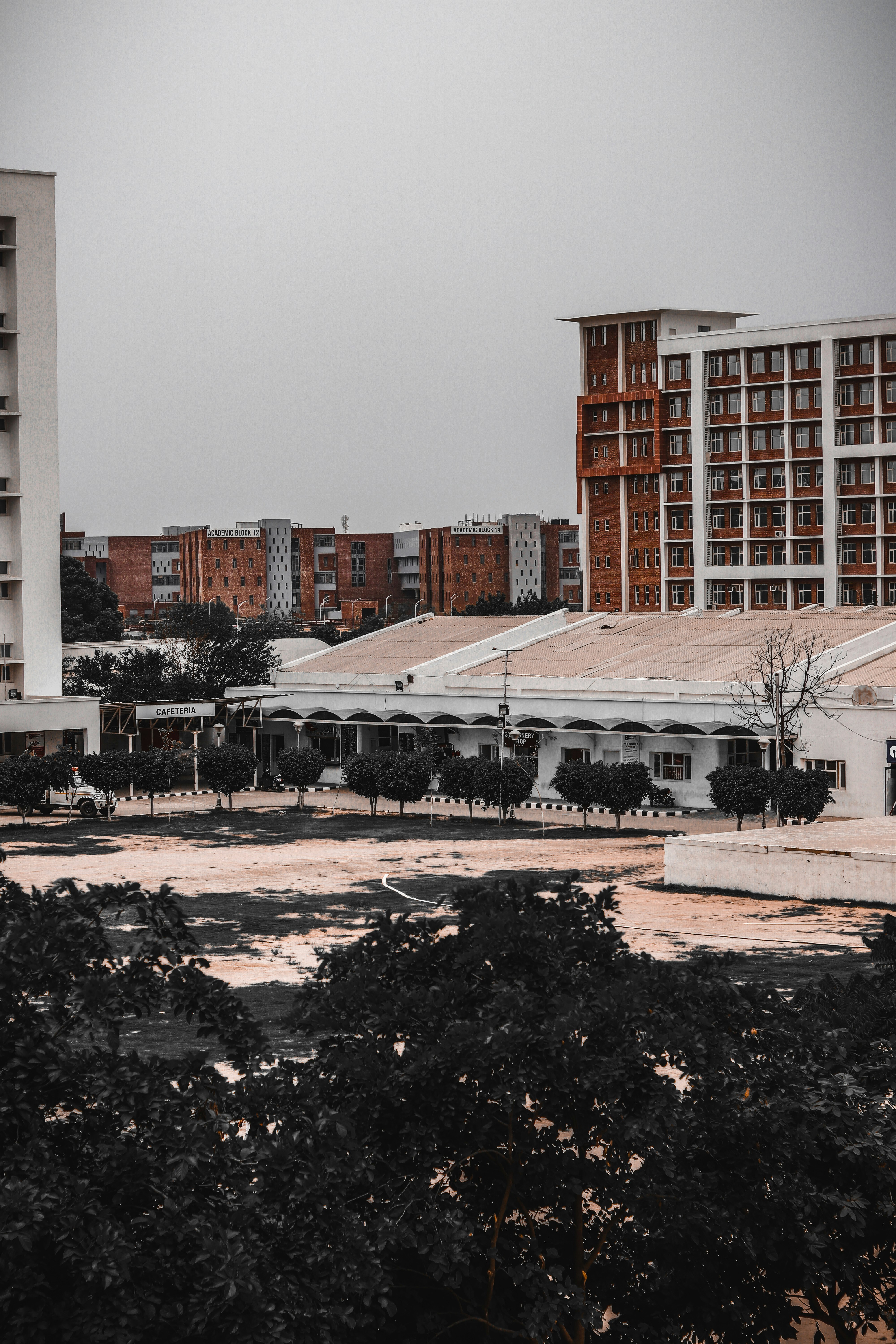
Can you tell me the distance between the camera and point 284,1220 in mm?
7020

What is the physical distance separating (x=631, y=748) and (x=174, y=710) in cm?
1560

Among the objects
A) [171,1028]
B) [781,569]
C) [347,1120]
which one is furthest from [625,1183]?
[781,569]

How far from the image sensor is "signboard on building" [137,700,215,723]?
50.4m

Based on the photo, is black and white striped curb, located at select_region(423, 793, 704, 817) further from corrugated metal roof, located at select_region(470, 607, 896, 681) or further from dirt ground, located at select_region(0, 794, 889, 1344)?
corrugated metal roof, located at select_region(470, 607, 896, 681)

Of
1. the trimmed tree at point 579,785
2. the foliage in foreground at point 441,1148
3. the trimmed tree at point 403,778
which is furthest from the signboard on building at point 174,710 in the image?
the foliage in foreground at point 441,1148

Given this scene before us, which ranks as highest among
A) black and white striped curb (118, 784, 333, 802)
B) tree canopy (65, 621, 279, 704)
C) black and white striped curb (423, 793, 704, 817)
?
tree canopy (65, 621, 279, 704)

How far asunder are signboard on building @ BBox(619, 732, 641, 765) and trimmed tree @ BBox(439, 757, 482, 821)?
5050 millimetres

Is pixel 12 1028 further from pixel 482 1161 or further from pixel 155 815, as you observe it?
pixel 155 815

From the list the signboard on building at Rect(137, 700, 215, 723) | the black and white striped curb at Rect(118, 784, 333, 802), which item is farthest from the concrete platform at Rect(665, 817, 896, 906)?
the signboard on building at Rect(137, 700, 215, 723)

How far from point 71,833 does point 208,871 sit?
8.86 metres

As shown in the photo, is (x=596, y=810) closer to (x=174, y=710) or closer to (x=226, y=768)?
(x=226, y=768)

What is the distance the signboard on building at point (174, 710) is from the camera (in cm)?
5041

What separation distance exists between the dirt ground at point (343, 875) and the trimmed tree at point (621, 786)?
81cm

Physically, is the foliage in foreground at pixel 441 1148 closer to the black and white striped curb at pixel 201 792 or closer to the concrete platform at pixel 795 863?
the concrete platform at pixel 795 863
